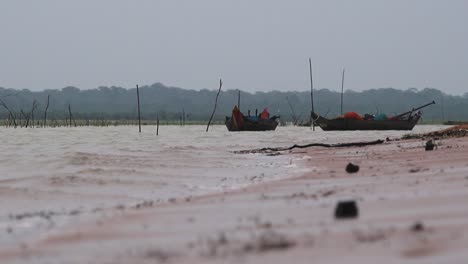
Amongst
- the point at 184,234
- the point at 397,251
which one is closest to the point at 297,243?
the point at 397,251

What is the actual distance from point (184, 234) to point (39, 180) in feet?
14.3

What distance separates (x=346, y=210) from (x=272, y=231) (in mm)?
389

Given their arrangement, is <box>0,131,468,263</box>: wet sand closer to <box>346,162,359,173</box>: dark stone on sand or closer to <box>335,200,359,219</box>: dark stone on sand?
<box>335,200,359,219</box>: dark stone on sand

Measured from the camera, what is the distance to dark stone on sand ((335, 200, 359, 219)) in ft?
10.6

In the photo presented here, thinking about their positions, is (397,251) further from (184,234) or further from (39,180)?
(39,180)

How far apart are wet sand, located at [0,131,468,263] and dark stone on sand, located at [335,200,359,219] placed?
0.14 ft

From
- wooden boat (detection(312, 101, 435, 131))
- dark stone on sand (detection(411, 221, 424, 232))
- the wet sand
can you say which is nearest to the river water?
the wet sand

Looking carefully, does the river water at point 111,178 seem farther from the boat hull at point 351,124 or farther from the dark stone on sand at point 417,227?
the boat hull at point 351,124

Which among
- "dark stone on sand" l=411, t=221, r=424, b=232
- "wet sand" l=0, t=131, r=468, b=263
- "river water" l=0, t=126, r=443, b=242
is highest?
"dark stone on sand" l=411, t=221, r=424, b=232

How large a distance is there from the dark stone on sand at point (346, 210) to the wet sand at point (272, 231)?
0.14 ft

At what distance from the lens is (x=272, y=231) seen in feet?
10.1

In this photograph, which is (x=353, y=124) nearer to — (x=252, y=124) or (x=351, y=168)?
(x=252, y=124)

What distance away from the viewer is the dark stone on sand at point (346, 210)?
323 cm

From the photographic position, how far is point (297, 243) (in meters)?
2.78
